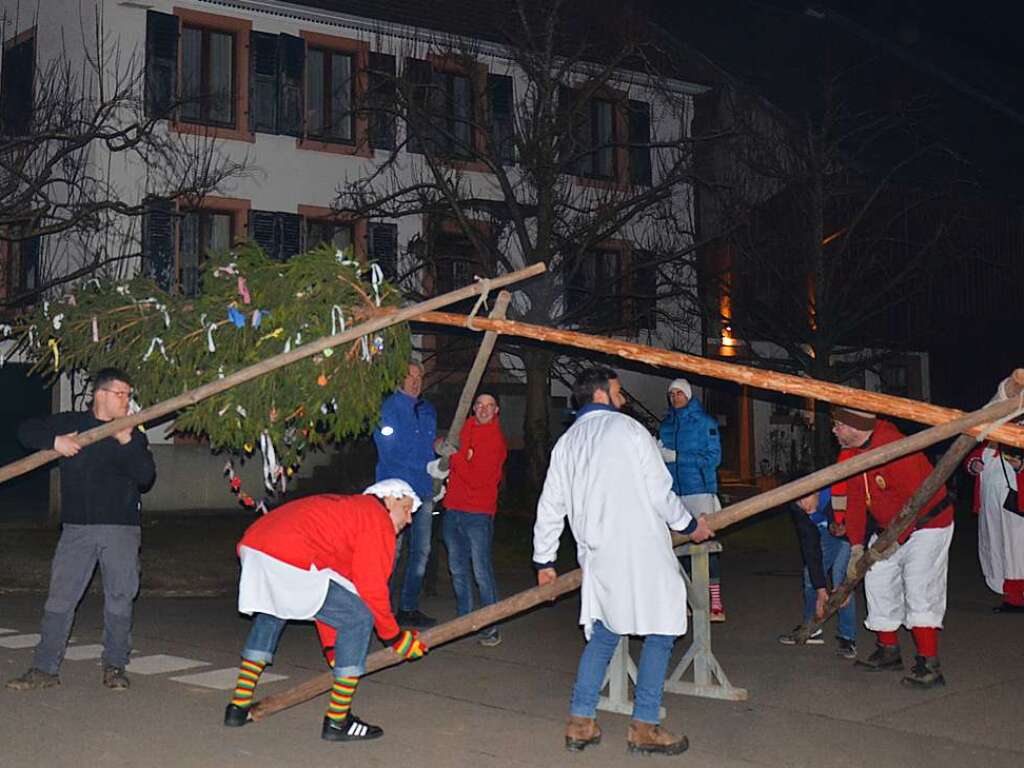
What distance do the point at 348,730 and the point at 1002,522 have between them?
758 centimetres

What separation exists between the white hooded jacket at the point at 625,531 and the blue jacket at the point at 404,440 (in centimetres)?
362

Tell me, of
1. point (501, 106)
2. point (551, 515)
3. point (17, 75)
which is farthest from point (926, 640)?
point (17, 75)

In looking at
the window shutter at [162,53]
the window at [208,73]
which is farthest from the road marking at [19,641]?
the window at [208,73]

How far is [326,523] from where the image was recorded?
6.88 m

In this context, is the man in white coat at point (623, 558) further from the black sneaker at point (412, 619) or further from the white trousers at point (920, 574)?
the black sneaker at point (412, 619)

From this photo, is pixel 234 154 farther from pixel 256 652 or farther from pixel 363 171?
pixel 256 652

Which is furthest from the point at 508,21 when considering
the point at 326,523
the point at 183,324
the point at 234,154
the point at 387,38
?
the point at 326,523

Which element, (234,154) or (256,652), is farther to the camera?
(234,154)

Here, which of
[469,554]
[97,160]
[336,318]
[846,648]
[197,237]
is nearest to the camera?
[336,318]

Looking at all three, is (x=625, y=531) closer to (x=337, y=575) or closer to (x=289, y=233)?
(x=337, y=575)

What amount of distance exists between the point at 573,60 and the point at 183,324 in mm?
11623

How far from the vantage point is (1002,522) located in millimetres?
12430

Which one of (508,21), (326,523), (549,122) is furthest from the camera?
(508,21)

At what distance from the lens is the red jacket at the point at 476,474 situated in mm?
10570
